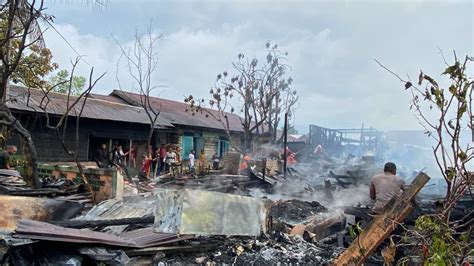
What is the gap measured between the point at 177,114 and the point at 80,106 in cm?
745

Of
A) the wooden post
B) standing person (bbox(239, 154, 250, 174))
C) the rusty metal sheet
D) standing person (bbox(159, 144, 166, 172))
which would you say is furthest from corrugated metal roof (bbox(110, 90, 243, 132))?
the wooden post

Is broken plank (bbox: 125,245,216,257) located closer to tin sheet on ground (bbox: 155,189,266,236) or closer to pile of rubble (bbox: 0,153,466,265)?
pile of rubble (bbox: 0,153,466,265)

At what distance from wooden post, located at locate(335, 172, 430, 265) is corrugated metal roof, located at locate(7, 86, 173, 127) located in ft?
37.4

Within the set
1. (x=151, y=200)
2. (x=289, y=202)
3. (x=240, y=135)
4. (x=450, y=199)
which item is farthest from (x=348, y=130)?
(x=450, y=199)

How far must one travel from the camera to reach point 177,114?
894 inches

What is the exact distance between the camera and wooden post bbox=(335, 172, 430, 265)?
343 centimetres

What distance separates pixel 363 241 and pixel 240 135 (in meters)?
23.4

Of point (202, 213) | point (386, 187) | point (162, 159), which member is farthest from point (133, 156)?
point (386, 187)

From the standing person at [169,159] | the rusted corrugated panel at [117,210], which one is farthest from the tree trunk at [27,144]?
the standing person at [169,159]

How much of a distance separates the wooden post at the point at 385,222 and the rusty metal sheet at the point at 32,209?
453cm

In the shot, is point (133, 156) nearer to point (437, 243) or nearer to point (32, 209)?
point (32, 209)

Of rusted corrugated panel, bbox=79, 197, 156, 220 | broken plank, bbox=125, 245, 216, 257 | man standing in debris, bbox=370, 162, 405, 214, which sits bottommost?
broken plank, bbox=125, 245, 216, 257

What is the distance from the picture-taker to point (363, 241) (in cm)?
390

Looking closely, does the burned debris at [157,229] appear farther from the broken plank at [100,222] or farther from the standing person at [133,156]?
the standing person at [133,156]
